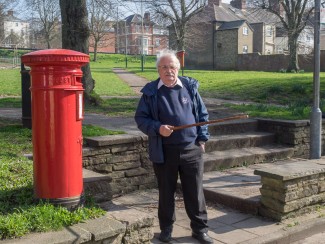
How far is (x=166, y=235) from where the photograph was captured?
13.8 ft

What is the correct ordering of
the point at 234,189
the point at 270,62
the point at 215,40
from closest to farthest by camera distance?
the point at 234,189 → the point at 270,62 → the point at 215,40

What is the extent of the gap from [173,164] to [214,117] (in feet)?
18.7

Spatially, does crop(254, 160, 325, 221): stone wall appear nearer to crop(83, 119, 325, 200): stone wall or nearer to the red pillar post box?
crop(83, 119, 325, 200): stone wall

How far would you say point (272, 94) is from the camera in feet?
53.2

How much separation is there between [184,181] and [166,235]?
554 millimetres

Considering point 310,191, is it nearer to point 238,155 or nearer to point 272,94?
point 238,155

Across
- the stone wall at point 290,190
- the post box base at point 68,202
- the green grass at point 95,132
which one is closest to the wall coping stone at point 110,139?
the green grass at point 95,132

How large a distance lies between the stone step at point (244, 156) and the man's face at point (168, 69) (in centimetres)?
277

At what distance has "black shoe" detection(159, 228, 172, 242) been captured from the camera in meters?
4.19

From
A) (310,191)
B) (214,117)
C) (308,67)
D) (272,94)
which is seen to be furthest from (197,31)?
(310,191)

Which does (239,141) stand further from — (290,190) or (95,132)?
(290,190)

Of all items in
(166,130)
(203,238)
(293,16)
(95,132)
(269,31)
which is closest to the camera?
(166,130)

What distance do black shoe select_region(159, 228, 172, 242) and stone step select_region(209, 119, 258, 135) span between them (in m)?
3.61

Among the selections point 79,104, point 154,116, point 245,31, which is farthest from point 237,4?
point 79,104
